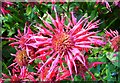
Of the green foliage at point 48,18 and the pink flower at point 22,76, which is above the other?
the green foliage at point 48,18

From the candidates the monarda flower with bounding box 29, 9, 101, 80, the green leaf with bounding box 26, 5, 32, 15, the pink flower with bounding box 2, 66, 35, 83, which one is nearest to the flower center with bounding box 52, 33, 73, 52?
the monarda flower with bounding box 29, 9, 101, 80

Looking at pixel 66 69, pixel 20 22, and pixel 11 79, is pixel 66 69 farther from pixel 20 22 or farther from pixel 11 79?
pixel 20 22

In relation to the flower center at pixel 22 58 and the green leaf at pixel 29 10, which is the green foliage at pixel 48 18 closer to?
the green leaf at pixel 29 10

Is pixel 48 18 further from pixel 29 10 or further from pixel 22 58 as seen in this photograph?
pixel 22 58

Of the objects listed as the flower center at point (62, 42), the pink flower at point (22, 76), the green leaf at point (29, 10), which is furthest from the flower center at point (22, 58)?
the green leaf at point (29, 10)

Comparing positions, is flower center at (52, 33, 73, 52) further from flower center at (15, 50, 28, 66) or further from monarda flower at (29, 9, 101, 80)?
flower center at (15, 50, 28, 66)

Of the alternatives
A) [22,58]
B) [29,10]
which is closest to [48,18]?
[29,10]

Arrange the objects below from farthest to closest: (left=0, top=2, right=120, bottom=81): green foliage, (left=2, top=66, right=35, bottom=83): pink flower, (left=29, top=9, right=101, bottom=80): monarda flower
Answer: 1. (left=0, top=2, right=120, bottom=81): green foliage
2. (left=2, top=66, right=35, bottom=83): pink flower
3. (left=29, top=9, right=101, bottom=80): monarda flower

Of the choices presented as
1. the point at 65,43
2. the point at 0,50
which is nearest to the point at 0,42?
the point at 0,50
